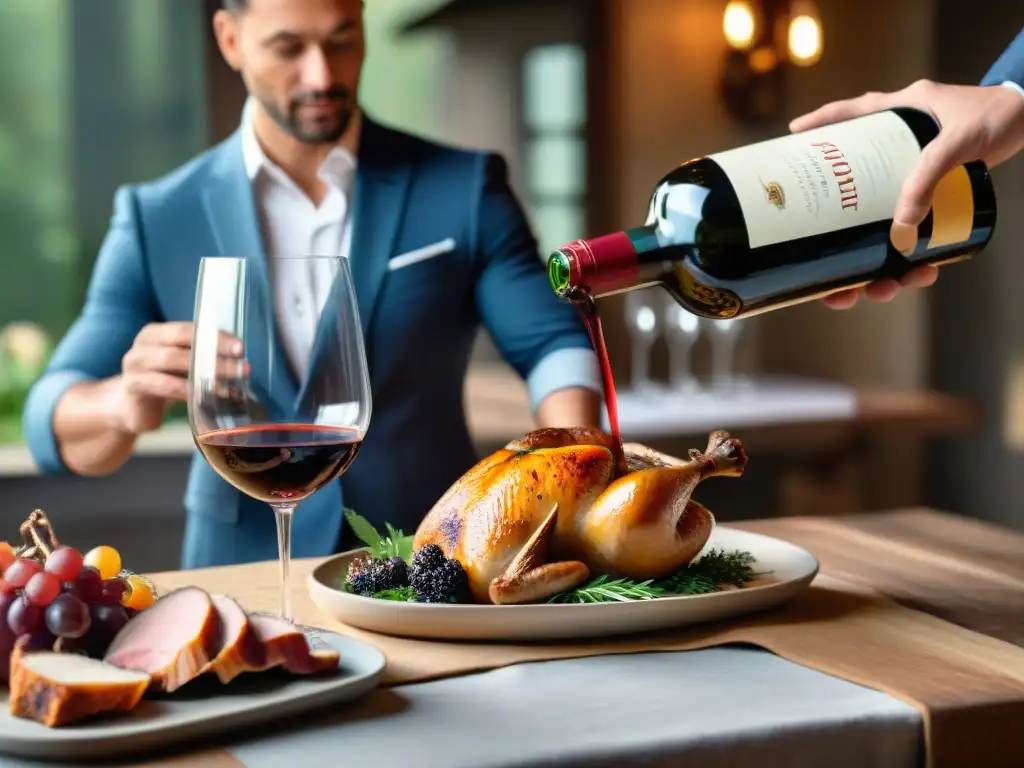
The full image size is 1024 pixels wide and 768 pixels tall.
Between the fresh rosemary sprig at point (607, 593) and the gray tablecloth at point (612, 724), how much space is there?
71 mm

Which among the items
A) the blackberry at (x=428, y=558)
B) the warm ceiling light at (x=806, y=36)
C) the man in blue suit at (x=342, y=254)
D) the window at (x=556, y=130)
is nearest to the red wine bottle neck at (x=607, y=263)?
the blackberry at (x=428, y=558)

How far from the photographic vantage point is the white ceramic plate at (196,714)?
0.66 metres

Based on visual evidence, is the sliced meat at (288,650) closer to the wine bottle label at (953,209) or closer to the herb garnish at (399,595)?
the herb garnish at (399,595)

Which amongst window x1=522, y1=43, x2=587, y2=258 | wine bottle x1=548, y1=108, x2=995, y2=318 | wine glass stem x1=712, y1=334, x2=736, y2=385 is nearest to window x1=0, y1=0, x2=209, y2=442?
window x1=522, y1=43, x2=587, y2=258

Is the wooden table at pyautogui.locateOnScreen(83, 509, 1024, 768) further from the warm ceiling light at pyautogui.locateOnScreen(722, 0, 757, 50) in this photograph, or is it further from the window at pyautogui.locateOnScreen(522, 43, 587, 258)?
the window at pyautogui.locateOnScreen(522, 43, 587, 258)

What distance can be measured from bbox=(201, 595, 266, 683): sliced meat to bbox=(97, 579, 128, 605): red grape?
0.24 feet

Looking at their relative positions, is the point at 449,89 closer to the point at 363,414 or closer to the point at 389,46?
the point at 389,46

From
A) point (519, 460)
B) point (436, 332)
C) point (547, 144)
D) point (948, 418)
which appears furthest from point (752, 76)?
point (519, 460)

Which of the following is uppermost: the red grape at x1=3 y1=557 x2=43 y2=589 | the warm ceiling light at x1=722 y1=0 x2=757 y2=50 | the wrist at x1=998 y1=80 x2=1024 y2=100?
the warm ceiling light at x1=722 y1=0 x2=757 y2=50

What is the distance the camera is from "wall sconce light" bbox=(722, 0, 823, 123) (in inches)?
152

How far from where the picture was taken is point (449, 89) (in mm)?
4254

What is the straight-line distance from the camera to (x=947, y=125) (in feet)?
3.65

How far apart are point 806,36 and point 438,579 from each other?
10.9 feet

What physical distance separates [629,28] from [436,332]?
2724mm
